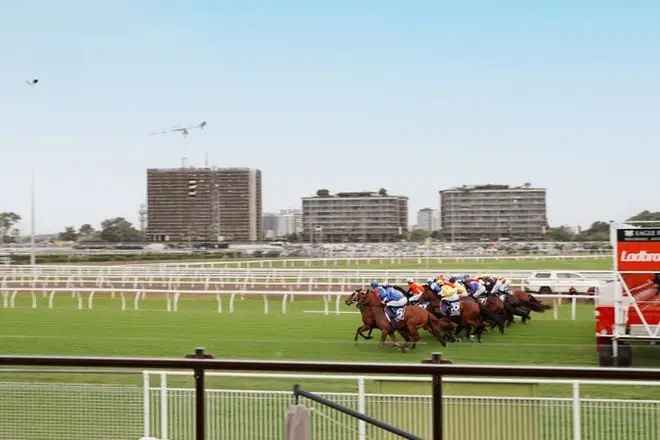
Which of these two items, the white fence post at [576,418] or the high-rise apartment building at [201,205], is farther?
the high-rise apartment building at [201,205]

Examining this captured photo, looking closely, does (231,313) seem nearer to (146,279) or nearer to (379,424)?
(146,279)

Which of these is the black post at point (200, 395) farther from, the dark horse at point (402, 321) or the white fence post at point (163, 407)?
the dark horse at point (402, 321)

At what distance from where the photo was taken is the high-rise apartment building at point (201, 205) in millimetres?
97750

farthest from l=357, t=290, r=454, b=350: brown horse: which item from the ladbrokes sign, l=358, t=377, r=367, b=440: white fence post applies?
l=358, t=377, r=367, b=440: white fence post

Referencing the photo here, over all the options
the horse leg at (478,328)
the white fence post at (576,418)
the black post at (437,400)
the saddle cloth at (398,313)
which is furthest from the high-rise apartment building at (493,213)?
the black post at (437,400)

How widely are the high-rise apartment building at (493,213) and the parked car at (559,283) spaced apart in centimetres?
9033

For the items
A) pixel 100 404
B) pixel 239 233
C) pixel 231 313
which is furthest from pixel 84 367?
pixel 239 233

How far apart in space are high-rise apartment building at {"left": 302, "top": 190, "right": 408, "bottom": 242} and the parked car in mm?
87141

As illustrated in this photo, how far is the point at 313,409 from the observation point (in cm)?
339

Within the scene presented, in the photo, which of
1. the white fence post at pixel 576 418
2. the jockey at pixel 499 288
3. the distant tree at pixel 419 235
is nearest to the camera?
the white fence post at pixel 576 418

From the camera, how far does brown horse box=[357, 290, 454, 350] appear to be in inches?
484

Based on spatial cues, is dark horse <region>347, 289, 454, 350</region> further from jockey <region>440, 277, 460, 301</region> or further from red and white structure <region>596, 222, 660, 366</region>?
red and white structure <region>596, 222, 660, 366</region>

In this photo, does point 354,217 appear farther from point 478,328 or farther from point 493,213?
point 478,328

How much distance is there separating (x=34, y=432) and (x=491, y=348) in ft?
32.4
